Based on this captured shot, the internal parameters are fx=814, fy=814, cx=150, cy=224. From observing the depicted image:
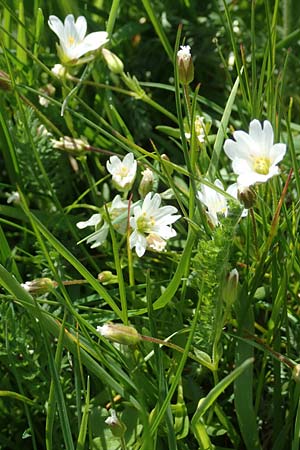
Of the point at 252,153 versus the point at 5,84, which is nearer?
the point at 252,153

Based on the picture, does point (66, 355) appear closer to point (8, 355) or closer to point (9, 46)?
point (8, 355)

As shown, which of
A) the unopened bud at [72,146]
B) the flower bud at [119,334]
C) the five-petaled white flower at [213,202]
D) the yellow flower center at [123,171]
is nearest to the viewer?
the flower bud at [119,334]

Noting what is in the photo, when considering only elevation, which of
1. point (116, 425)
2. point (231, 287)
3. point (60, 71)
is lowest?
point (116, 425)

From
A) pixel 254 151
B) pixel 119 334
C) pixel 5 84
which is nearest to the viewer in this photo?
pixel 119 334

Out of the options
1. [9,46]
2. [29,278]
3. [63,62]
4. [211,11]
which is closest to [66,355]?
[29,278]

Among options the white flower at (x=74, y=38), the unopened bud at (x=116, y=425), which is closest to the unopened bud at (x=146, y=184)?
the white flower at (x=74, y=38)

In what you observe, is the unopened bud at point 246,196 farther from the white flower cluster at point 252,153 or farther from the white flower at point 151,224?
the white flower at point 151,224

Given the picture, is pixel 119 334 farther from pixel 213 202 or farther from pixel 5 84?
pixel 5 84

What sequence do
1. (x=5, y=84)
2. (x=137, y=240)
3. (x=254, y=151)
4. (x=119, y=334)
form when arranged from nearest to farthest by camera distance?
(x=119, y=334) → (x=254, y=151) → (x=137, y=240) → (x=5, y=84)

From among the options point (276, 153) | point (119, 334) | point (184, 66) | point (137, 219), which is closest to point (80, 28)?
point (184, 66)
